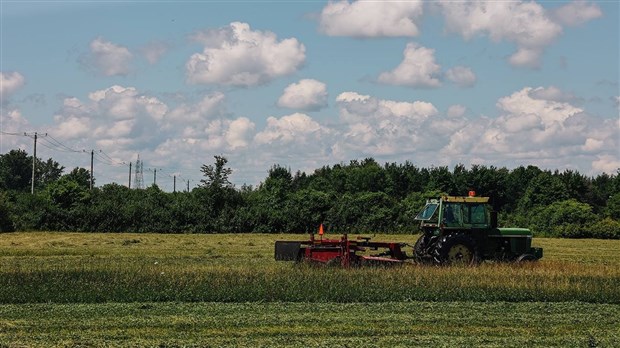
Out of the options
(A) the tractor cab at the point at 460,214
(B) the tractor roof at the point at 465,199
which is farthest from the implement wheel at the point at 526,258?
(B) the tractor roof at the point at 465,199

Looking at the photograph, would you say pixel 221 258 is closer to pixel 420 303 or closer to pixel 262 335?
pixel 420 303

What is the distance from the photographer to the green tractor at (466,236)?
2266cm

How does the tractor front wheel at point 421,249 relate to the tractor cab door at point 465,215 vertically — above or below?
below

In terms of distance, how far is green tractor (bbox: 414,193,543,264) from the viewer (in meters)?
22.7

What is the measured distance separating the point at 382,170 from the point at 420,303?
70.6 meters

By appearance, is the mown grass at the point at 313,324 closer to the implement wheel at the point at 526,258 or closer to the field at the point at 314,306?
the field at the point at 314,306

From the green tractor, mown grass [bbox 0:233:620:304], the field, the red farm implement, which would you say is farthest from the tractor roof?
the field

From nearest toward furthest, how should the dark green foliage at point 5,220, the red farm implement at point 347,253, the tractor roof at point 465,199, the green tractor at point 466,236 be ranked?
the red farm implement at point 347,253 → the green tractor at point 466,236 → the tractor roof at point 465,199 → the dark green foliage at point 5,220

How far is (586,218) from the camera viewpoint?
180ft

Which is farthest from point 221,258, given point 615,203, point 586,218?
point 615,203

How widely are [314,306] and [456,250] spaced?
26.2 feet

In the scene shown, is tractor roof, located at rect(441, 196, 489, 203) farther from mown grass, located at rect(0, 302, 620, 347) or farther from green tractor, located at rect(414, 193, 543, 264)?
mown grass, located at rect(0, 302, 620, 347)

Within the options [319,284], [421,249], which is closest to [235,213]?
[421,249]

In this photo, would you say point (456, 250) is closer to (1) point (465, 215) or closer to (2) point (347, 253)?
(1) point (465, 215)
